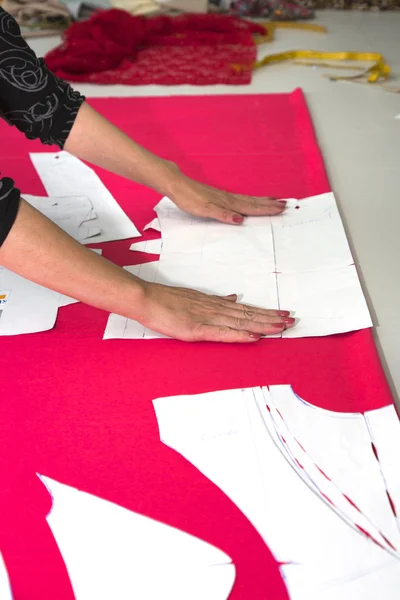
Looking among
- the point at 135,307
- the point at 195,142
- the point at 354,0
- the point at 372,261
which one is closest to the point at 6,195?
the point at 135,307

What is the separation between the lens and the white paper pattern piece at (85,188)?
172cm

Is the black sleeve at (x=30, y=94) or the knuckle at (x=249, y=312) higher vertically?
the black sleeve at (x=30, y=94)

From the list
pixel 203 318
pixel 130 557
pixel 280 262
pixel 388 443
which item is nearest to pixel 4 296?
pixel 203 318

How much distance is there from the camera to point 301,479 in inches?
41.8

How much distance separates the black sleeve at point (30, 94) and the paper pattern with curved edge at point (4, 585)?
3.09 ft

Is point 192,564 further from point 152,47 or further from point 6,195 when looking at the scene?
point 152,47

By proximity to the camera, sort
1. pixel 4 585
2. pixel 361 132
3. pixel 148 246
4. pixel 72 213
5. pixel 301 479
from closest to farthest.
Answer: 1. pixel 4 585
2. pixel 301 479
3. pixel 148 246
4. pixel 72 213
5. pixel 361 132

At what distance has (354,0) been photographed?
3.52 metres

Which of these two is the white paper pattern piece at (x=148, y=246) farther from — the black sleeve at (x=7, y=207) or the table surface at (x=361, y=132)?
the black sleeve at (x=7, y=207)

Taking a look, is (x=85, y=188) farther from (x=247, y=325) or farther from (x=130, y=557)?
(x=130, y=557)

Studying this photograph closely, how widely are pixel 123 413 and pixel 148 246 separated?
0.55m

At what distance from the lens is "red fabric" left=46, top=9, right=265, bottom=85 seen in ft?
8.95

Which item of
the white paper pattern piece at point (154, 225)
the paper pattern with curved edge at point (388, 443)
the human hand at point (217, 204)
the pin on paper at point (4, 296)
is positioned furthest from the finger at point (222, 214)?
the paper pattern with curved edge at point (388, 443)

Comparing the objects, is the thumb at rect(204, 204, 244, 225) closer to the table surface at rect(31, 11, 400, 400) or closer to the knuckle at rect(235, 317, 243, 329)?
the table surface at rect(31, 11, 400, 400)
